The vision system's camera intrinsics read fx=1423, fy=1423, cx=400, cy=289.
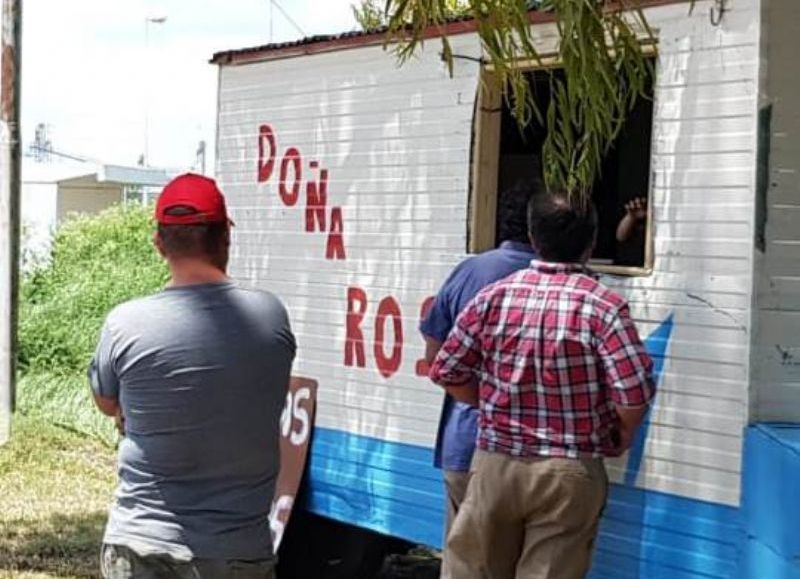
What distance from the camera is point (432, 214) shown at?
5.54 m

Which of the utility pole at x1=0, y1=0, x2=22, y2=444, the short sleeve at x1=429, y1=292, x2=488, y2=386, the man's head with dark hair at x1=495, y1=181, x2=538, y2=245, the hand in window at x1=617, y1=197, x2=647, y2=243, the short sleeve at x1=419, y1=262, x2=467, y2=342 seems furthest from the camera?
the utility pole at x1=0, y1=0, x2=22, y2=444

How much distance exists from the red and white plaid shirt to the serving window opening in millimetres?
429

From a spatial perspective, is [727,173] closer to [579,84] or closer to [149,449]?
[579,84]

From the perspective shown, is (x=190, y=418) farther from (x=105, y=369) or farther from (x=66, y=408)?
(x=66, y=408)

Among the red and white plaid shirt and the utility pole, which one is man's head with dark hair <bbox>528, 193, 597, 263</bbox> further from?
the utility pole

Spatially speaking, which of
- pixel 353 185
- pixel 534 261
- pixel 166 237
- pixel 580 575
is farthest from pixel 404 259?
pixel 166 237

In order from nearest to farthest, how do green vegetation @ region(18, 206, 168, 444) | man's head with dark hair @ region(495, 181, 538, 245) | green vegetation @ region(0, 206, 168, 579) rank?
1. man's head with dark hair @ region(495, 181, 538, 245)
2. green vegetation @ region(0, 206, 168, 579)
3. green vegetation @ region(18, 206, 168, 444)

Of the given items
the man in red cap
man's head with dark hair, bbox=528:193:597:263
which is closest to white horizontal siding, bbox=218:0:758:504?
man's head with dark hair, bbox=528:193:597:263

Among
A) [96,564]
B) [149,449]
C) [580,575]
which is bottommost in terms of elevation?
[96,564]

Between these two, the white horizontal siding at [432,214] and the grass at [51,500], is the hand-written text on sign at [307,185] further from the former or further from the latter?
the grass at [51,500]

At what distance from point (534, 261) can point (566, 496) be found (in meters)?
0.71

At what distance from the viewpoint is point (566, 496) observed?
4152mm

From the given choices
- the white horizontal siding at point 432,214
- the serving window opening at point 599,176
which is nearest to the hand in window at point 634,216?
the serving window opening at point 599,176

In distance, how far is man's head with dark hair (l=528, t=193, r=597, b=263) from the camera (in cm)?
423
